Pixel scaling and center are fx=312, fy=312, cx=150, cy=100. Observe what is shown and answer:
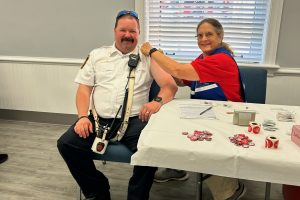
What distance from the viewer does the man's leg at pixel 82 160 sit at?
6.03 feet

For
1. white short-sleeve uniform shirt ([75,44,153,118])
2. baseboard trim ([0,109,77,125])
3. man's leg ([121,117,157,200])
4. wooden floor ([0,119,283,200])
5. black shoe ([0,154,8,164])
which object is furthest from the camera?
baseboard trim ([0,109,77,125])

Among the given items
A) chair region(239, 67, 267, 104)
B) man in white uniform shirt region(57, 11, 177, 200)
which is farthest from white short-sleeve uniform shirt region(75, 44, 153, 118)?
chair region(239, 67, 267, 104)

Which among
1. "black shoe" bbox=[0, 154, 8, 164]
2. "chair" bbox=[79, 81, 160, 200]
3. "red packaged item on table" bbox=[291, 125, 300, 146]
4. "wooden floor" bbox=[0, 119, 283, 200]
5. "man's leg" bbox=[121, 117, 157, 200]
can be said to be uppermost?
"red packaged item on table" bbox=[291, 125, 300, 146]

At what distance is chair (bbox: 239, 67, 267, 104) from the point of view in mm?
2229

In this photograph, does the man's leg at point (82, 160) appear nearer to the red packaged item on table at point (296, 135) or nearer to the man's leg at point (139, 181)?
the man's leg at point (139, 181)

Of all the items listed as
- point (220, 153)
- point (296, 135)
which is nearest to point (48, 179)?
→ point (220, 153)

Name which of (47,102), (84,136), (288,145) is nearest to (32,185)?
(84,136)

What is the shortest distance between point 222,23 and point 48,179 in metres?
1.99

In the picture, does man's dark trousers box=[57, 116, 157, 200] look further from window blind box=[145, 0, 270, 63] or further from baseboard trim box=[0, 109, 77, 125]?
baseboard trim box=[0, 109, 77, 125]

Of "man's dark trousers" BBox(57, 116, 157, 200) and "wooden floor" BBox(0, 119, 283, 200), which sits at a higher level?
→ "man's dark trousers" BBox(57, 116, 157, 200)

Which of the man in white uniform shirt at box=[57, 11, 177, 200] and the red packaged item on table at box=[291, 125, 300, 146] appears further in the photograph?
the man in white uniform shirt at box=[57, 11, 177, 200]

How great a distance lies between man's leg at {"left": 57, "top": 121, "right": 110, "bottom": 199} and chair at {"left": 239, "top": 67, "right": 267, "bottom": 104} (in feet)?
3.76

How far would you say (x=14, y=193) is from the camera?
2.22m

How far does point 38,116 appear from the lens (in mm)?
3471
